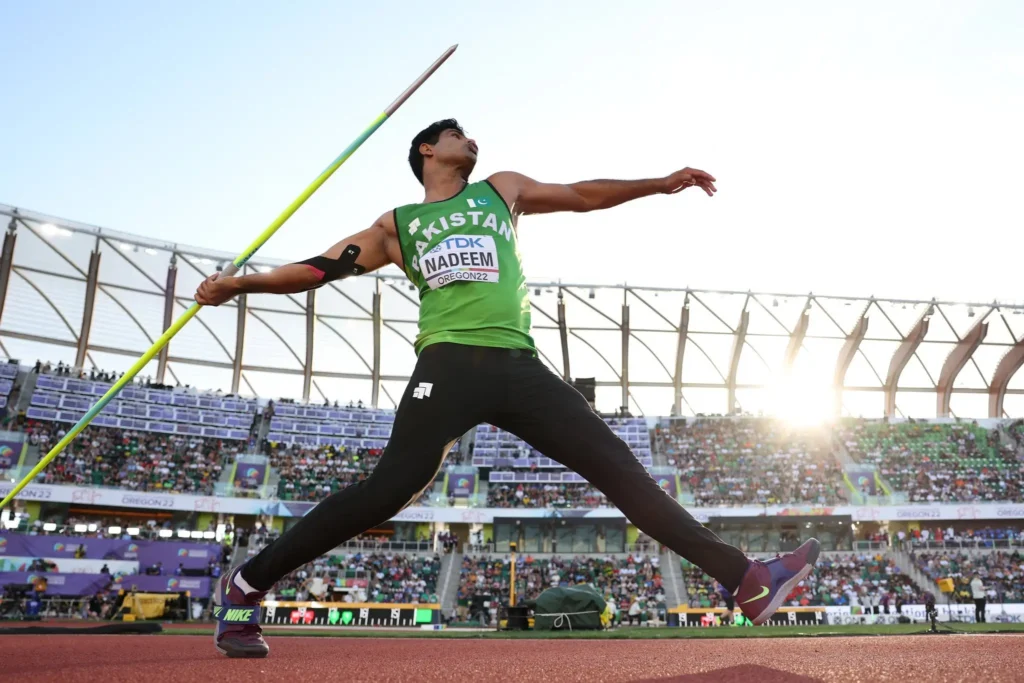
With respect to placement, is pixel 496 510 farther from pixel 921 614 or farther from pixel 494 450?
pixel 921 614

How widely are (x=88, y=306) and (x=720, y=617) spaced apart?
1276 inches

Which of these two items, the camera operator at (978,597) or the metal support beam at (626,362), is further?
the metal support beam at (626,362)

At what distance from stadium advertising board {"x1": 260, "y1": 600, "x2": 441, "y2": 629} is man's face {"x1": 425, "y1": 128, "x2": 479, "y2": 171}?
23.4 m

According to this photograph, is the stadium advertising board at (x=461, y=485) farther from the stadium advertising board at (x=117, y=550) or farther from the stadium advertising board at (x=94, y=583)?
the stadium advertising board at (x=94, y=583)

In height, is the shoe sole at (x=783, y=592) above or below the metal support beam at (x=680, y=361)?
below

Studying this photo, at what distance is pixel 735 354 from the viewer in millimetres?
43531

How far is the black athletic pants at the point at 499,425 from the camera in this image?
128 inches

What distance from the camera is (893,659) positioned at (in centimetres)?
388

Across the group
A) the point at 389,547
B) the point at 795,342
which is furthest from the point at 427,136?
the point at 795,342

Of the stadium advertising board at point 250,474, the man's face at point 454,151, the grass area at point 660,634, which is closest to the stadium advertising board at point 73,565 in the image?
the stadium advertising board at point 250,474

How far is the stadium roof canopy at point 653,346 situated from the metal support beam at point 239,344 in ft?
0.23

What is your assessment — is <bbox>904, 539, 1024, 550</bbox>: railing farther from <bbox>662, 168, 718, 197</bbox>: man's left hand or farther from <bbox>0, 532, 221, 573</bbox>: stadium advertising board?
<bbox>662, 168, 718, 197</bbox>: man's left hand

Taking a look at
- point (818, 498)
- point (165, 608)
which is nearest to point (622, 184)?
point (165, 608)

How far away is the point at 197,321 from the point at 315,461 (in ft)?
32.8
